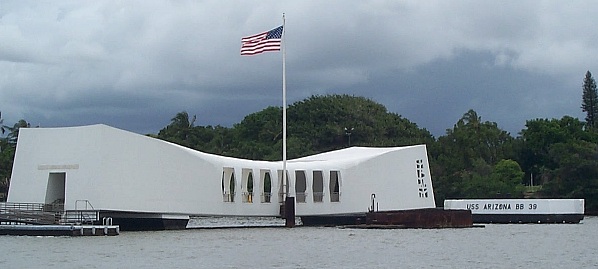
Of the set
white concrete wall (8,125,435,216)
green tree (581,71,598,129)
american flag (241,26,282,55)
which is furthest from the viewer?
green tree (581,71,598,129)

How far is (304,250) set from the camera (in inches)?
1469

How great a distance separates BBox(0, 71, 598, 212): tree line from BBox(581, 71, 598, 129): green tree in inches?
4.5

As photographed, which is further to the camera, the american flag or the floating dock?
the american flag

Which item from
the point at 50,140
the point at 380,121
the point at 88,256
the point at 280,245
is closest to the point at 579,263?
the point at 280,245

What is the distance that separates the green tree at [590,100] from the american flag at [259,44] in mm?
69331

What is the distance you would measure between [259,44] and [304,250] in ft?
56.6

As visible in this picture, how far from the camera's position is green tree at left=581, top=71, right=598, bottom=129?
112125 millimetres

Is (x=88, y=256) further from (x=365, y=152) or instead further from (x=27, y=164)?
(x=365, y=152)

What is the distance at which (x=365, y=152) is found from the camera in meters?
65.5

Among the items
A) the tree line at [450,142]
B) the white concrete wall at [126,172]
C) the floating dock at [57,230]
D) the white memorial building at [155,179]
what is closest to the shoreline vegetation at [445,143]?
the tree line at [450,142]

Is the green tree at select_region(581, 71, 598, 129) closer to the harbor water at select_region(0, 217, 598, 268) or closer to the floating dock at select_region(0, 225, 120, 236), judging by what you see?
the harbor water at select_region(0, 217, 598, 268)

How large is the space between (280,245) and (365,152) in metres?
26.4

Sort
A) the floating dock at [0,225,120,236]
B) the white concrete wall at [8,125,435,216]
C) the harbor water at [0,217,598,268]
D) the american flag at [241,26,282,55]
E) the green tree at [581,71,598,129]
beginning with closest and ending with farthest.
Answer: the harbor water at [0,217,598,268]
the floating dock at [0,225,120,236]
the white concrete wall at [8,125,435,216]
the american flag at [241,26,282,55]
the green tree at [581,71,598,129]

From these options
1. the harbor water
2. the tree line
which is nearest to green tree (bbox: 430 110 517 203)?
the tree line
